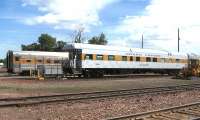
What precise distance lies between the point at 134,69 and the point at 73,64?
9686 mm

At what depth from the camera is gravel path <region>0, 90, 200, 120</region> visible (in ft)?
43.4

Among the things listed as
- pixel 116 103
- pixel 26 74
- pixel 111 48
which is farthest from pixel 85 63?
pixel 116 103

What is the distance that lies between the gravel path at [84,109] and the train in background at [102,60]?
70.8 feet

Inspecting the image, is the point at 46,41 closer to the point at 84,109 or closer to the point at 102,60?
the point at 102,60

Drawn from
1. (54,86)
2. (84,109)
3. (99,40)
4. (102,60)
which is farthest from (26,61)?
(99,40)

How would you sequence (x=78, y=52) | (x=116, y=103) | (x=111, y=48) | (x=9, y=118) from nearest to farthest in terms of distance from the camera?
(x=9, y=118)
(x=116, y=103)
(x=78, y=52)
(x=111, y=48)

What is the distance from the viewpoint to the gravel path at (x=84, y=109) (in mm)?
13234

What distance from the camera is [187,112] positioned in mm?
14391

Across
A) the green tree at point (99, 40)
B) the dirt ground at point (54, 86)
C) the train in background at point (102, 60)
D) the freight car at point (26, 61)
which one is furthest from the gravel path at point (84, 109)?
the green tree at point (99, 40)

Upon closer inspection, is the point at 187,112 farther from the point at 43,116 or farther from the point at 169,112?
the point at 43,116

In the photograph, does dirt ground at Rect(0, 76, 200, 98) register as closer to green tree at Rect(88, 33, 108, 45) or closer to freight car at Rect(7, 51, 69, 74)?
freight car at Rect(7, 51, 69, 74)

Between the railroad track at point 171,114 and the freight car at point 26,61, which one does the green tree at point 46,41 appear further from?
the railroad track at point 171,114

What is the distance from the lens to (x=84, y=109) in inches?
601

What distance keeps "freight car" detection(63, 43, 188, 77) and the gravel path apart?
21.3 m
